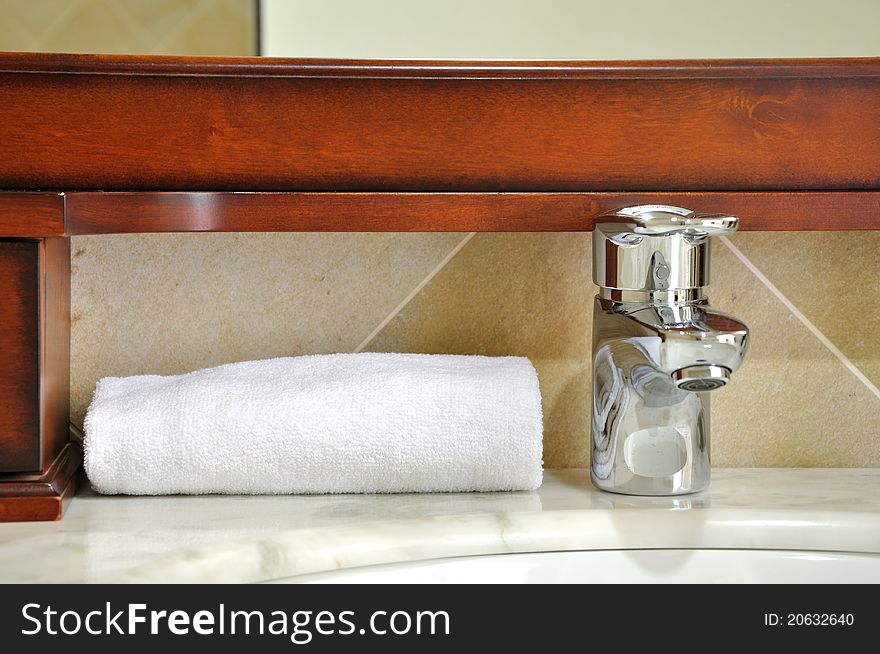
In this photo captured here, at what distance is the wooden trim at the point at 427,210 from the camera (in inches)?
24.3

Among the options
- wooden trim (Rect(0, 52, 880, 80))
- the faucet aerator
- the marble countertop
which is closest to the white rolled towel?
the marble countertop

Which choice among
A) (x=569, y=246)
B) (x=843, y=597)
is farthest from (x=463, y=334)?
(x=843, y=597)

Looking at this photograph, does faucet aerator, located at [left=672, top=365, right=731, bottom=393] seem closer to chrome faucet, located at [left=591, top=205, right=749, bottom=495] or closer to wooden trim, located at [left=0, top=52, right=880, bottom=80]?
chrome faucet, located at [left=591, top=205, right=749, bottom=495]

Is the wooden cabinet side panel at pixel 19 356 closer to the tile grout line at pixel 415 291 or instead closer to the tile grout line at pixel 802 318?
the tile grout line at pixel 415 291

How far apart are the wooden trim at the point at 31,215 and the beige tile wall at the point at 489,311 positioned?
13cm

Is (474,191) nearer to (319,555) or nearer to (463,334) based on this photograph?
(463,334)

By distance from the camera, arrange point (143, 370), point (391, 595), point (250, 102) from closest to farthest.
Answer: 1. point (391, 595)
2. point (250, 102)
3. point (143, 370)

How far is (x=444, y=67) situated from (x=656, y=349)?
0.25m

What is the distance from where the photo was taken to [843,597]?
1.78 ft

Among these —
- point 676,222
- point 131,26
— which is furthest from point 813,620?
point 131,26

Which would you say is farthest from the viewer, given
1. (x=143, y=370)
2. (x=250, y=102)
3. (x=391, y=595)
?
(x=143, y=370)

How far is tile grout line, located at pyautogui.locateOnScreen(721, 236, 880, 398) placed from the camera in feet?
2.41

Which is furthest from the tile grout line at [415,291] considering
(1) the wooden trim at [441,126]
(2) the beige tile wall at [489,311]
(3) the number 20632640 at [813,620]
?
(3) the number 20632640 at [813,620]

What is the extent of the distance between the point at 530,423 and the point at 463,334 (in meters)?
0.14
